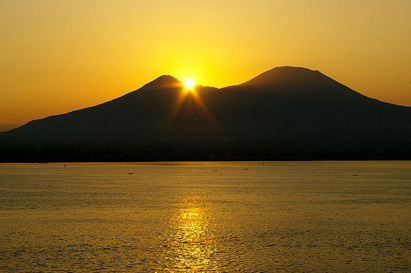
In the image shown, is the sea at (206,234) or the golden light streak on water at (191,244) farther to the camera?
the sea at (206,234)

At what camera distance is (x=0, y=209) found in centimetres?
2900

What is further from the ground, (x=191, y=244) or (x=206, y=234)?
(x=206, y=234)

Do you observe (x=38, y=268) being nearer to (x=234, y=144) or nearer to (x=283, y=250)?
(x=283, y=250)

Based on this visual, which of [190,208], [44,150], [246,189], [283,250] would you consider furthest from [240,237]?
[44,150]

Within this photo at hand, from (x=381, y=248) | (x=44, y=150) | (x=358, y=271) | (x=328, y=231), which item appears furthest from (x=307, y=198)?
(x=44, y=150)

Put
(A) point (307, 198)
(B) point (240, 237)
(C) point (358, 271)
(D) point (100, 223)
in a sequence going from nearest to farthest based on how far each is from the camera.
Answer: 1. (C) point (358, 271)
2. (B) point (240, 237)
3. (D) point (100, 223)
4. (A) point (307, 198)

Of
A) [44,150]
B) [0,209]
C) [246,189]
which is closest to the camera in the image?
[0,209]

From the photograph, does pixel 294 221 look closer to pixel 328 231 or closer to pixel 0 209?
pixel 328 231

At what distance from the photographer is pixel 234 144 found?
19525 cm

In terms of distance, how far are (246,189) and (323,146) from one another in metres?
154

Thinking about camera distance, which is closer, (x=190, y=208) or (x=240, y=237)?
(x=240, y=237)

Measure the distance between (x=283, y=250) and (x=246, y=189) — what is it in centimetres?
2366

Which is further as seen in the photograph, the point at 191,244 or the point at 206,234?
the point at 206,234

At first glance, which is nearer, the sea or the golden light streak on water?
the golden light streak on water
